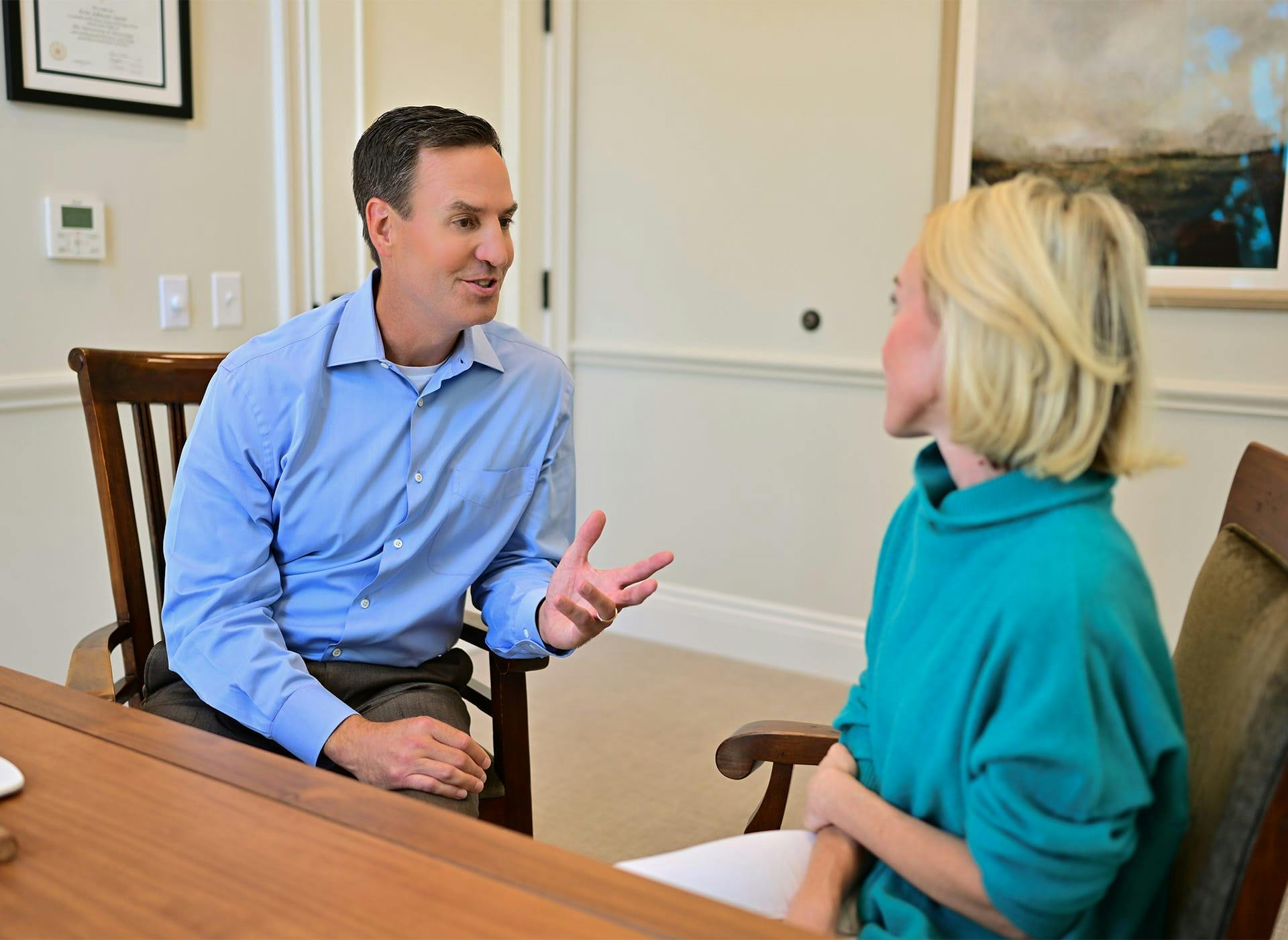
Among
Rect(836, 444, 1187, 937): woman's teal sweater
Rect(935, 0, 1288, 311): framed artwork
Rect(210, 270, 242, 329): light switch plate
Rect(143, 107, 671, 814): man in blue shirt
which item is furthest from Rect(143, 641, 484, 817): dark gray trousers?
Rect(935, 0, 1288, 311): framed artwork

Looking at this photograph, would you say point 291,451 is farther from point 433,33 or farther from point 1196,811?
point 433,33

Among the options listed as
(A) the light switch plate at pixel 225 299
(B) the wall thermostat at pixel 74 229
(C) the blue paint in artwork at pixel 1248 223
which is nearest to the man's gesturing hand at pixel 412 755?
(B) the wall thermostat at pixel 74 229

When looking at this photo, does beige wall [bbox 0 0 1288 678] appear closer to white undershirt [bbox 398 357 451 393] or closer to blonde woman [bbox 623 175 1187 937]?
white undershirt [bbox 398 357 451 393]

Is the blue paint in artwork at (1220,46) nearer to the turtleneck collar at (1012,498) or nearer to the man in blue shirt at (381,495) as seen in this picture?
the man in blue shirt at (381,495)

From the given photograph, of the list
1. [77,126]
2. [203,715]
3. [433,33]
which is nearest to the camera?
[203,715]

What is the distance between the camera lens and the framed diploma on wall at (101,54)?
235 centimetres

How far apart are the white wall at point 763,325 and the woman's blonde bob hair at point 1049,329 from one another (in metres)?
2.06

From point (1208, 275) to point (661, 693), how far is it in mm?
1748

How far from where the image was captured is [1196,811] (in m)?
0.97

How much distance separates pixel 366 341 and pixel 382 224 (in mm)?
211

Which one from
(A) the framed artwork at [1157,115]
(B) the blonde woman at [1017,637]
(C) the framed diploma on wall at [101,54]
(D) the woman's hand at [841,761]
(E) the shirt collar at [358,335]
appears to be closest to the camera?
(B) the blonde woman at [1017,637]

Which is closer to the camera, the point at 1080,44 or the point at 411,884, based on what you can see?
the point at 411,884

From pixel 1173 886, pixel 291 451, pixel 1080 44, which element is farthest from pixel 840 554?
pixel 1173 886

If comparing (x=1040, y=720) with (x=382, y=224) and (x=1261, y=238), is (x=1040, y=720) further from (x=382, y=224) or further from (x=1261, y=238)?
(x=1261, y=238)
